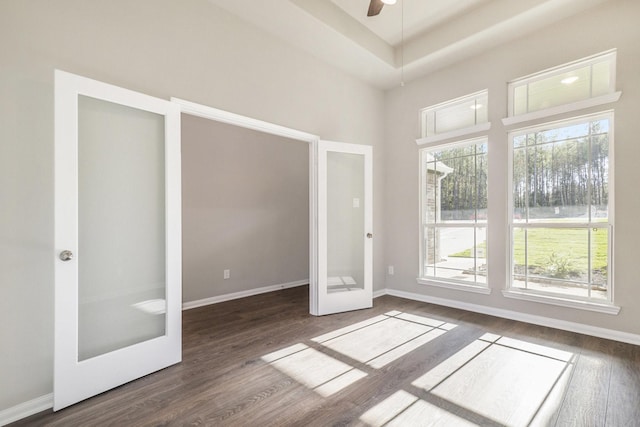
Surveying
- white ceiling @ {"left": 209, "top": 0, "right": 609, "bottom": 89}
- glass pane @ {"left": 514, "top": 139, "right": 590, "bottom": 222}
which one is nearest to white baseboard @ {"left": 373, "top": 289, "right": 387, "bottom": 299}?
glass pane @ {"left": 514, "top": 139, "right": 590, "bottom": 222}

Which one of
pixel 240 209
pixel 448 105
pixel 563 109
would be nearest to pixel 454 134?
pixel 448 105

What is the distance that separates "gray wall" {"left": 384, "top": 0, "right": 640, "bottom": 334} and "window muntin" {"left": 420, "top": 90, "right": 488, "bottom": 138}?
104mm

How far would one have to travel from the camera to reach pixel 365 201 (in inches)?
163

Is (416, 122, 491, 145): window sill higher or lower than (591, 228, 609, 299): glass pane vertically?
higher

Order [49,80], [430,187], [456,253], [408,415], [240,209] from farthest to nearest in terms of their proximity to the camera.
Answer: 1. [240,209]
2. [430,187]
3. [456,253]
4. [49,80]
5. [408,415]

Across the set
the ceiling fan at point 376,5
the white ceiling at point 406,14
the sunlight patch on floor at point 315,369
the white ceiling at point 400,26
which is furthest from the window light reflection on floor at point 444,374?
the white ceiling at point 406,14

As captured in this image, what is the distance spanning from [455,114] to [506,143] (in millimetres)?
814

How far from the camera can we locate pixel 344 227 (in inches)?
159

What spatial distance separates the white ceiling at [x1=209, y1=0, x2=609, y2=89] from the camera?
9.99 feet

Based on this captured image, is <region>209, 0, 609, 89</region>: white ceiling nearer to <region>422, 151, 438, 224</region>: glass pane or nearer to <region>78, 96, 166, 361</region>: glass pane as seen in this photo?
<region>422, 151, 438, 224</region>: glass pane

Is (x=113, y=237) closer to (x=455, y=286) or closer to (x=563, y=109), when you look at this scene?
(x=455, y=286)

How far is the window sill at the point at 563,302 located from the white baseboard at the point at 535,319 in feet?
0.58

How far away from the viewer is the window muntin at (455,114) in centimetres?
389

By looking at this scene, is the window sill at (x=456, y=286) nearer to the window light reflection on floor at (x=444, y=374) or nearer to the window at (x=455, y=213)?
the window at (x=455, y=213)
